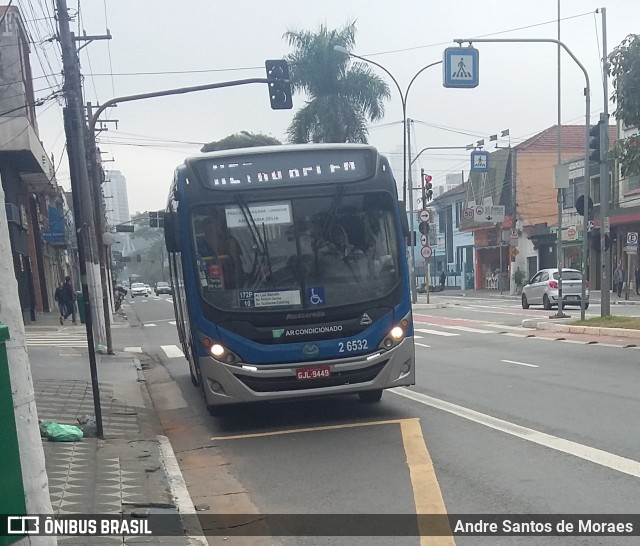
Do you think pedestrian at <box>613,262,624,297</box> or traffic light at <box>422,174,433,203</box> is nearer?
traffic light at <box>422,174,433,203</box>

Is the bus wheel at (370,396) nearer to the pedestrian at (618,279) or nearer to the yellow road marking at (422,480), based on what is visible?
the yellow road marking at (422,480)

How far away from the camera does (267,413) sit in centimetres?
941

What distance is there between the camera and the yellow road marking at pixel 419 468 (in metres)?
4.92

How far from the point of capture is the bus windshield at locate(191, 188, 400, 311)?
8.09m

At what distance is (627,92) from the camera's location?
14.4 m

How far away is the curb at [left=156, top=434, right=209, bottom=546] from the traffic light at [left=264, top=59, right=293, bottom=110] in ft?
35.6

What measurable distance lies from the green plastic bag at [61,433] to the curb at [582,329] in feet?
43.1

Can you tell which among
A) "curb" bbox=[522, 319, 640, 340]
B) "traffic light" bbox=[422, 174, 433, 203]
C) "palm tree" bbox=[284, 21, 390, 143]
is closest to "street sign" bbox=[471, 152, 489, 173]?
"traffic light" bbox=[422, 174, 433, 203]

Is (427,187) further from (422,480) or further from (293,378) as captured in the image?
(422,480)

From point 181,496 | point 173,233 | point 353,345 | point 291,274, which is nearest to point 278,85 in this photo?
point 173,233

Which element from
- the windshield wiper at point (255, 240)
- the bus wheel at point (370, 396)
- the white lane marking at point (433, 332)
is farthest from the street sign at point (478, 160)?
the windshield wiper at point (255, 240)

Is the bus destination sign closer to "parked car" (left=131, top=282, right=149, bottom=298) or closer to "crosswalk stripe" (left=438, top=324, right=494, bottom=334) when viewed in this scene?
"crosswalk stripe" (left=438, top=324, right=494, bottom=334)

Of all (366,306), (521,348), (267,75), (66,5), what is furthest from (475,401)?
(66,5)

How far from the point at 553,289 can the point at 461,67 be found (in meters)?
14.1
